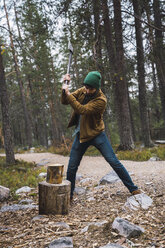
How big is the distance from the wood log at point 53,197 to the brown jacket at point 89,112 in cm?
87

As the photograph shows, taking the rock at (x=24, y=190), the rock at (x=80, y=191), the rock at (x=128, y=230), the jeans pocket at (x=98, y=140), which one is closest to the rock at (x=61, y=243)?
the rock at (x=128, y=230)

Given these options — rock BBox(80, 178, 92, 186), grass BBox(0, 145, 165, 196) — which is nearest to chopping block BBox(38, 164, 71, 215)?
grass BBox(0, 145, 165, 196)

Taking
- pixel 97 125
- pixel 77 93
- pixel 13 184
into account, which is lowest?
pixel 13 184

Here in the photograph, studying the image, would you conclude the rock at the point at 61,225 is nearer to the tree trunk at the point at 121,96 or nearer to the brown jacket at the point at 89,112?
the brown jacket at the point at 89,112

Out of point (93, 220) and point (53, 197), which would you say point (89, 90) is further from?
point (93, 220)

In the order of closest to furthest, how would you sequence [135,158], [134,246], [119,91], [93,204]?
[134,246], [93,204], [135,158], [119,91]

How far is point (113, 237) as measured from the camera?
2.77 m

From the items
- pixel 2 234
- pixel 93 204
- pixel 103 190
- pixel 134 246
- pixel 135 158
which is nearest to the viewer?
pixel 134 246

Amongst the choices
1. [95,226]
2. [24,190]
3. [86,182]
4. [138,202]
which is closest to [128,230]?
[95,226]

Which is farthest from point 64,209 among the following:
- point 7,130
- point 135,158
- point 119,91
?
point 119,91

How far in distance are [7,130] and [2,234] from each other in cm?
→ 662

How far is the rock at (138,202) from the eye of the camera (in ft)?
12.2

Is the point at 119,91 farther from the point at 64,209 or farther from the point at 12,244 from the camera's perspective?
the point at 12,244

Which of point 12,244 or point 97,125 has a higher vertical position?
point 97,125
